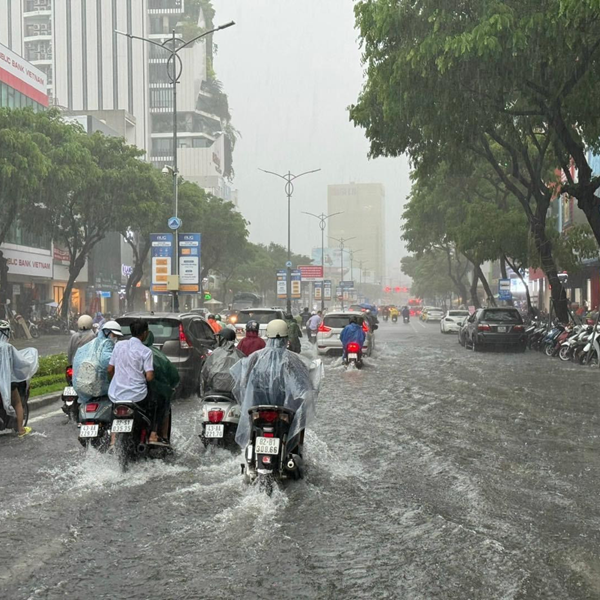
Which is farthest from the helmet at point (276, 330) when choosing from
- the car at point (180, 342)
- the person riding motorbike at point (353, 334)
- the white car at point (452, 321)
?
the white car at point (452, 321)

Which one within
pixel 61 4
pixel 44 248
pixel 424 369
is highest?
pixel 61 4

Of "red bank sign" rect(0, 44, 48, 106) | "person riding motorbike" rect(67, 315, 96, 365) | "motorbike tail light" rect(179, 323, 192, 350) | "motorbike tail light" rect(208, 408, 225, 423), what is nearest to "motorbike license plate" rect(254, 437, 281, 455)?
"motorbike tail light" rect(208, 408, 225, 423)

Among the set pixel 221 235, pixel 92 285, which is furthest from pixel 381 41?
pixel 92 285

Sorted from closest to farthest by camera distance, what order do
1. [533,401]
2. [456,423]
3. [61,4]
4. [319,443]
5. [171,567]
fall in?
1. [171,567]
2. [319,443]
3. [456,423]
4. [533,401]
5. [61,4]

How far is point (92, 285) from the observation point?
70562 millimetres

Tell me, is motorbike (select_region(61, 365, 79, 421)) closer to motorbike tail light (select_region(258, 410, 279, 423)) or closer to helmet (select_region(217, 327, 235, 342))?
helmet (select_region(217, 327, 235, 342))

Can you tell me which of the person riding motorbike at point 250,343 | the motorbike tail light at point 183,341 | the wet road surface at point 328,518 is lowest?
the wet road surface at point 328,518

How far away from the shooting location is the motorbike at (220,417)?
8.92 meters

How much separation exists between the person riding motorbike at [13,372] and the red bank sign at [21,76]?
43832 millimetres

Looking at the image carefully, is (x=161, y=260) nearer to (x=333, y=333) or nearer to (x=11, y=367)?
(x=333, y=333)

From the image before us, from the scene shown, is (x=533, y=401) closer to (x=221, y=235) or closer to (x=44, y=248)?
(x=44, y=248)

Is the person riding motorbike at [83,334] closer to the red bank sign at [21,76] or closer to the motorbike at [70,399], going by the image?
the motorbike at [70,399]

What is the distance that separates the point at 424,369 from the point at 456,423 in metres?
10.2

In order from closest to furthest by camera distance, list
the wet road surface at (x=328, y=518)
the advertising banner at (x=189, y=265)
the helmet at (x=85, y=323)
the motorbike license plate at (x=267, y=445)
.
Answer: the wet road surface at (x=328, y=518)
the motorbike license plate at (x=267, y=445)
the helmet at (x=85, y=323)
the advertising banner at (x=189, y=265)
